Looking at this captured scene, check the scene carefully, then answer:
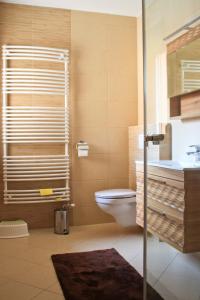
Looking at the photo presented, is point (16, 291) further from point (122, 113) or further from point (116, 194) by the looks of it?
point (122, 113)

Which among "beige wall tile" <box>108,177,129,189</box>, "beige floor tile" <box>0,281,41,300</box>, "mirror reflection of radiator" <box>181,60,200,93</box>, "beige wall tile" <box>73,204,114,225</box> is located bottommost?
"beige floor tile" <box>0,281,41,300</box>

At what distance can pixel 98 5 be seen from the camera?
3.70m

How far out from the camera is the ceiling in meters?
3.59

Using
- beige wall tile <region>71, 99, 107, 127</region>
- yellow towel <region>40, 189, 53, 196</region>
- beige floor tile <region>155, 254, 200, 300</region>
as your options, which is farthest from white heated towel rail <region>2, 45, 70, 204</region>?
beige floor tile <region>155, 254, 200, 300</region>

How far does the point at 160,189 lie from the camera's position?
7.66 ft

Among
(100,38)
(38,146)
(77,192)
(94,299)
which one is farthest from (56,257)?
(100,38)

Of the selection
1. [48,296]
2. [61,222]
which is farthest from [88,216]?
[48,296]

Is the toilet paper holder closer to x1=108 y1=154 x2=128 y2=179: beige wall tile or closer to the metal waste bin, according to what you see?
x1=108 y1=154 x2=128 y2=179: beige wall tile

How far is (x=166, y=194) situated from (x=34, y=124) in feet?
6.13

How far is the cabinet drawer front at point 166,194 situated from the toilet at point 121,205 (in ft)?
3.16

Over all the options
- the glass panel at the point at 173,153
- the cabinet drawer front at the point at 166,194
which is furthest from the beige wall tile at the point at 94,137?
the cabinet drawer front at the point at 166,194

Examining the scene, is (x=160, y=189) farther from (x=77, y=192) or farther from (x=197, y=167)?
(x=77, y=192)

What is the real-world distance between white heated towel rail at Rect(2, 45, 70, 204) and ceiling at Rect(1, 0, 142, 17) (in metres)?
0.52

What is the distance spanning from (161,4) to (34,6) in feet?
6.00
